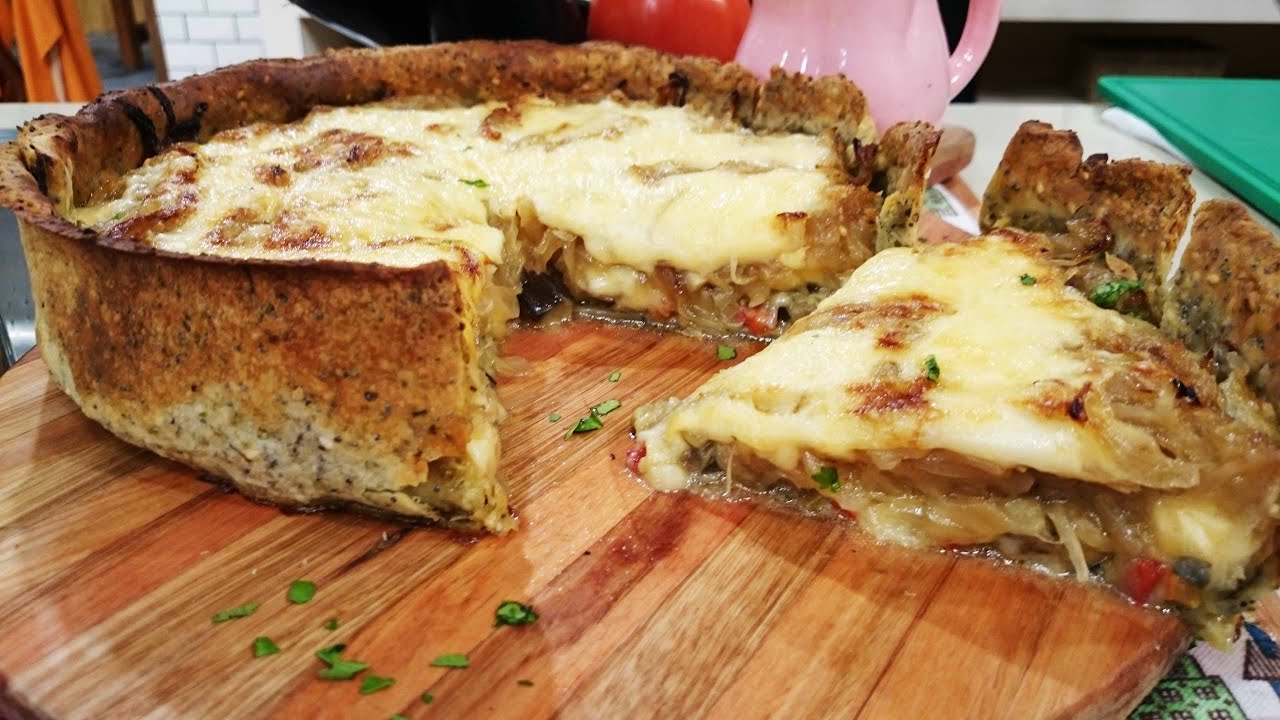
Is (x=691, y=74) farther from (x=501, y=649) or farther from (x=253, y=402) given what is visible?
(x=501, y=649)

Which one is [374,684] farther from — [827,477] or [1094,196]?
[1094,196]

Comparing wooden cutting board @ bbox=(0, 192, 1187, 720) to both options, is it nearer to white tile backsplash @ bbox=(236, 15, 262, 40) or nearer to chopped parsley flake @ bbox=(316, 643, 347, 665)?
chopped parsley flake @ bbox=(316, 643, 347, 665)

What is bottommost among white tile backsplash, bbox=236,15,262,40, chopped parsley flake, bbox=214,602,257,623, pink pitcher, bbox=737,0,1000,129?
white tile backsplash, bbox=236,15,262,40

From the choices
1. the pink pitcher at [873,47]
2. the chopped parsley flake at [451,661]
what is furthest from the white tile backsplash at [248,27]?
the chopped parsley flake at [451,661]

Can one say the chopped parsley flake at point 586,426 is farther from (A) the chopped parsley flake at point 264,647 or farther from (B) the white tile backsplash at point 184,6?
(B) the white tile backsplash at point 184,6

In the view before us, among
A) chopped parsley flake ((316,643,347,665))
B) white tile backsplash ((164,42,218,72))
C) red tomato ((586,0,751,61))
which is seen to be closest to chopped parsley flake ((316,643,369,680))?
chopped parsley flake ((316,643,347,665))
